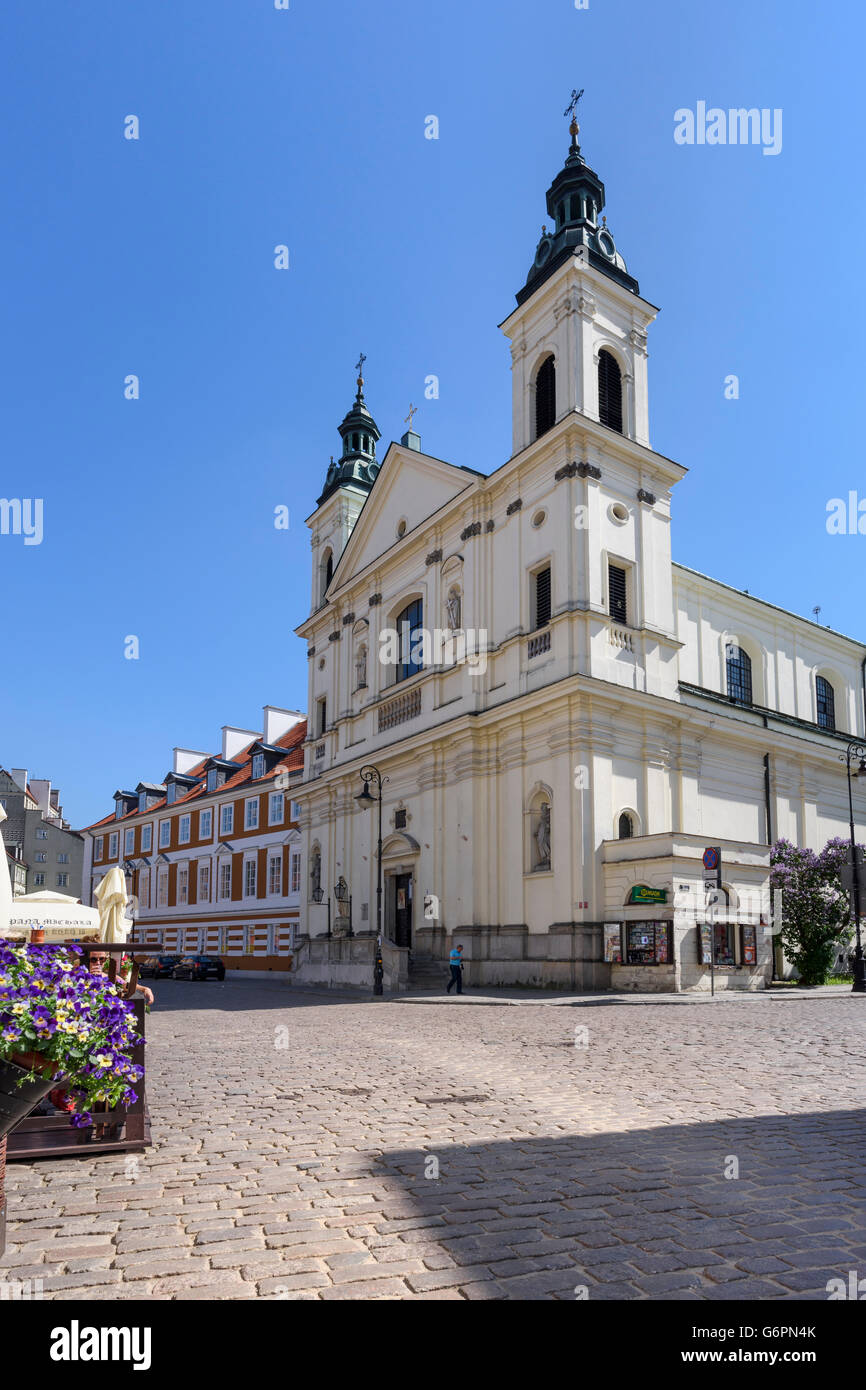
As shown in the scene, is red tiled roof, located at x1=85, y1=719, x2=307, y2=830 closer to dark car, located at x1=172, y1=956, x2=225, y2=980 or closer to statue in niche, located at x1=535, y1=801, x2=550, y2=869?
dark car, located at x1=172, y1=956, x2=225, y2=980

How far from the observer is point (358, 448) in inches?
1911

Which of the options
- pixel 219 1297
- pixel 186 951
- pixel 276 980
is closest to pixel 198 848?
pixel 186 951

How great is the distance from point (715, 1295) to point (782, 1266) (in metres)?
0.55

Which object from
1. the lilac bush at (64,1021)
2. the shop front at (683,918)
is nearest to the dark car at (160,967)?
the shop front at (683,918)

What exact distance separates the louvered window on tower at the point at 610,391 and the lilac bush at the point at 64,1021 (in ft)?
98.5

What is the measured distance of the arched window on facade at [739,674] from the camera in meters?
38.9

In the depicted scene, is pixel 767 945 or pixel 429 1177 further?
pixel 767 945

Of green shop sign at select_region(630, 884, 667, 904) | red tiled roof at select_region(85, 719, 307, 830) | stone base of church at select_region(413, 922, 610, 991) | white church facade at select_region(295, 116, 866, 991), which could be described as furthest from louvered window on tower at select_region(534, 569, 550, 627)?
red tiled roof at select_region(85, 719, 307, 830)

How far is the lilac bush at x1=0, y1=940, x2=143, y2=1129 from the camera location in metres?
4.23

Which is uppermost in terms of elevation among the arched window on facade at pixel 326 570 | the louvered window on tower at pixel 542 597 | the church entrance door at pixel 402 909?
the arched window on facade at pixel 326 570

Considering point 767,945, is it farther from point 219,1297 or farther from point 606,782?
point 219,1297

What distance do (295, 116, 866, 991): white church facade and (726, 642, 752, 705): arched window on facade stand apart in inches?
3.4

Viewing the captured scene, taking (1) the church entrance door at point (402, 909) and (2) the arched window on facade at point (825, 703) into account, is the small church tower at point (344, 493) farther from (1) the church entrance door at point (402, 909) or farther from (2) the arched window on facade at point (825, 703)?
(2) the arched window on facade at point (825, 703)

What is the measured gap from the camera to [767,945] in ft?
87.8
